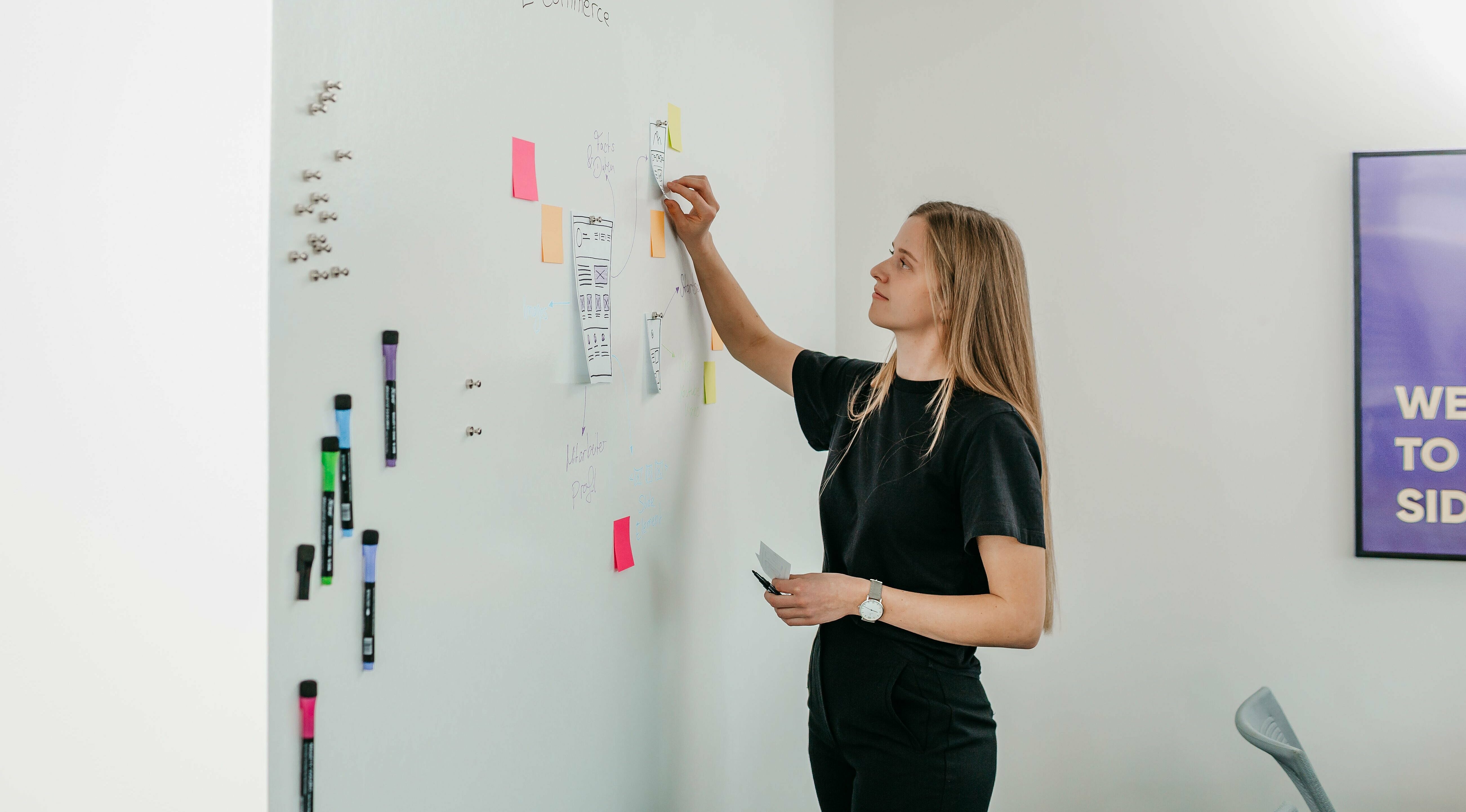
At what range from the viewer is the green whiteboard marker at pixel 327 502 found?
709mm

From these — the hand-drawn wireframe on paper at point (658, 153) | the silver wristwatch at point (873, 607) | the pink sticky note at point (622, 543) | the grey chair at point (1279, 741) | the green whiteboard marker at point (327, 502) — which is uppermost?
the hand-drawn wireframe on paper at point (658, 153)

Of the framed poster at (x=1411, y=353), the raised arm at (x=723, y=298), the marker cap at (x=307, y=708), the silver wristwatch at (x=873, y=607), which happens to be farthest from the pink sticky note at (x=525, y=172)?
the framed poster at (x=1411, y=353)

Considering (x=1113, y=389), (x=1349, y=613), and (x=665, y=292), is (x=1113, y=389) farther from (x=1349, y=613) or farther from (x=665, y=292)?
(x=665, y=292)

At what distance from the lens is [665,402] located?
4.43 ft

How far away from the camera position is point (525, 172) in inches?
38.6

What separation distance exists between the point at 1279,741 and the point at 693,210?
1.58 meters

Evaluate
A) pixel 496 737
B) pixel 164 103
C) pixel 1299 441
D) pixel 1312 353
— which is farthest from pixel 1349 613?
pixel 164 103

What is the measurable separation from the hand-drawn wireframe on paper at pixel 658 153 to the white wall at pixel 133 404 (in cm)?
68

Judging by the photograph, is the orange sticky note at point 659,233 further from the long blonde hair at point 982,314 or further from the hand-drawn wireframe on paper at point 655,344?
the long blonde hair at point 982,314

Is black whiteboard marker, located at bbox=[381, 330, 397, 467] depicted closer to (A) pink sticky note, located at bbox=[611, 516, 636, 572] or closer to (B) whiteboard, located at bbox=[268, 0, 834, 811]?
(B) whiteboard, located at bbox=[268, 0, 834, 811]

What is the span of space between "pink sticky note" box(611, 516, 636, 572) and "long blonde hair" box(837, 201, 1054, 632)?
17.2 inches

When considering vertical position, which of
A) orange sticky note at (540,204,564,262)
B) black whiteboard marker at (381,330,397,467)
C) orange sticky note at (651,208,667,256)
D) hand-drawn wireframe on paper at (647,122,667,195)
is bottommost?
black whiteboard marker at (381,330,397,467)

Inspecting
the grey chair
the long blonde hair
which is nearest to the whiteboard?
the long blonde hair

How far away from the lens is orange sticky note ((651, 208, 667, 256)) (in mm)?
1306
